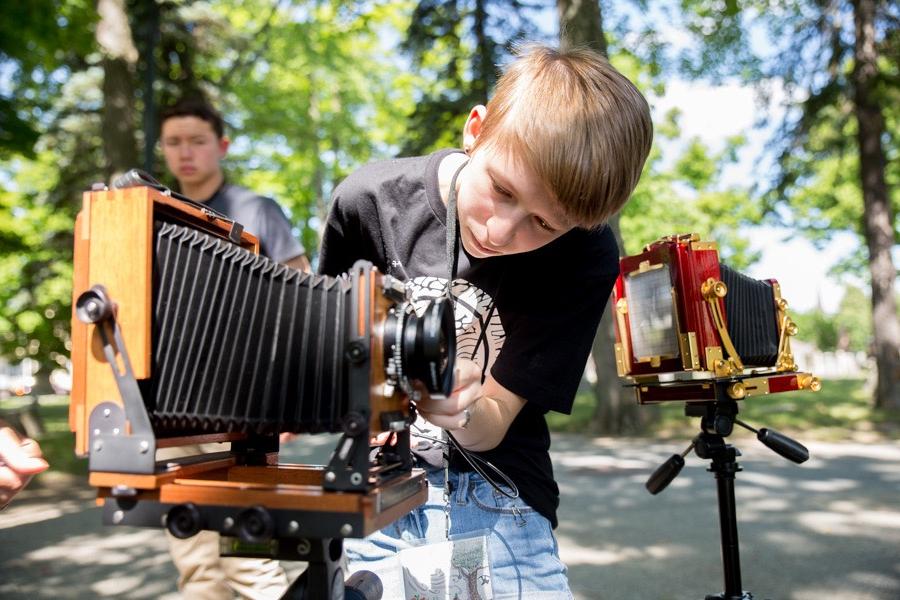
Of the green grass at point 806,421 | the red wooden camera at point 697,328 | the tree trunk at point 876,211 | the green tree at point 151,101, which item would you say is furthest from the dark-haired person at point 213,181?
the tree trunk at point 876,211

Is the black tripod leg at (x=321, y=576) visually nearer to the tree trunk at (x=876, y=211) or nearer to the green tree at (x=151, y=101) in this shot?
the green tree at (x=151, y=101)

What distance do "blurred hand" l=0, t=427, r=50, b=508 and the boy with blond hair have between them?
0.88 m

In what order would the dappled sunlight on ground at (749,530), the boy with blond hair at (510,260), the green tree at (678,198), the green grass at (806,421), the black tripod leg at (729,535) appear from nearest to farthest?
the boy with blond hair at (510,260), the black tripod leg at (729,535), the dappled sunlight on ground at (749,530), the green grass at (806,421), the green tree at (678,198)

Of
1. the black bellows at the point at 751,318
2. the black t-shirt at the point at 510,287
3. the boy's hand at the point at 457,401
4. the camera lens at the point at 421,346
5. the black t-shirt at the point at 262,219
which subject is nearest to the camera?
the camera lens at the point at 421,346

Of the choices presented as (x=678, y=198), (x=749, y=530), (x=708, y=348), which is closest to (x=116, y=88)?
(x=749, y=530)

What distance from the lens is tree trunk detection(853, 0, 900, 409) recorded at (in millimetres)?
12406

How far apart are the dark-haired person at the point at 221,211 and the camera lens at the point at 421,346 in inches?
65.5

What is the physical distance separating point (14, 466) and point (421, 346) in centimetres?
99

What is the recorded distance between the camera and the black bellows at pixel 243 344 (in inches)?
60.6

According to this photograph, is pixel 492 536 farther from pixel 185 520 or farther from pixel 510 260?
pixel 185 520

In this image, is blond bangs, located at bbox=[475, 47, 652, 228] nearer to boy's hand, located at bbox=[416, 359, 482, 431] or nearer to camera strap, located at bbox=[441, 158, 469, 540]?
camera strap, located at bbox=[441, 158, 469, 540]

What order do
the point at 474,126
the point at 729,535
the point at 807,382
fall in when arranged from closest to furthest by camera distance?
the point at 474,126, the point at 729,535, the point at 807,382

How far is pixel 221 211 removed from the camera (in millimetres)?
3607

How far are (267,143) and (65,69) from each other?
652 centimetres
